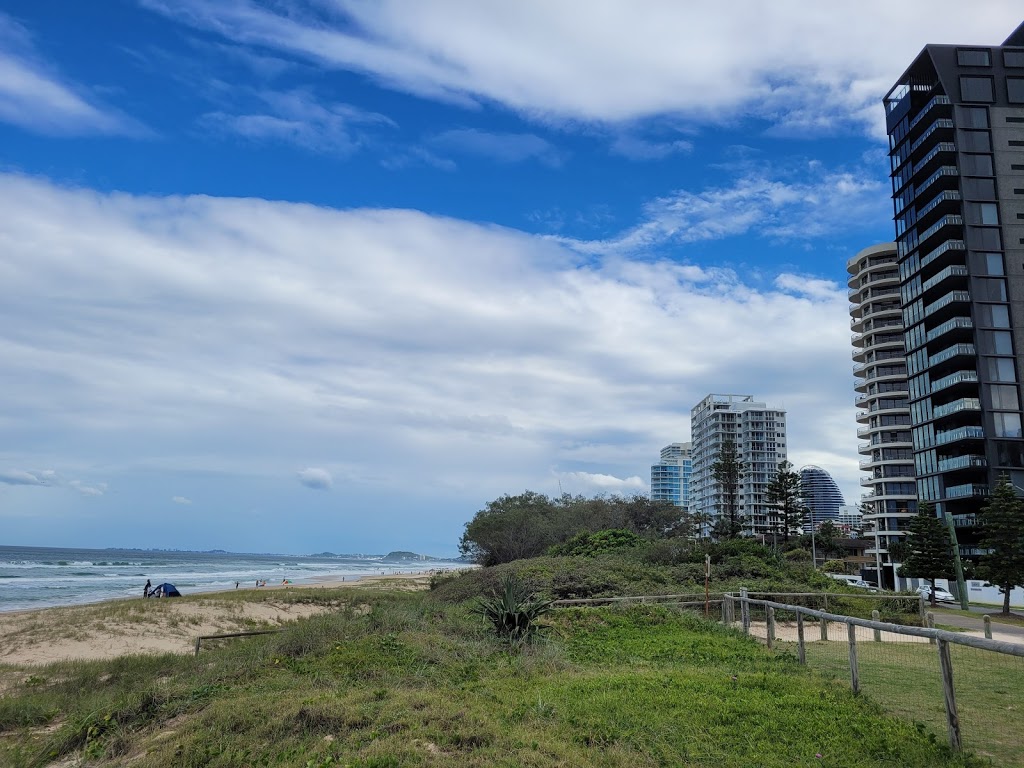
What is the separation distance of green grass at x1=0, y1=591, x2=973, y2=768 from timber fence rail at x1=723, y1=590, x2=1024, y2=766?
0.43 meters

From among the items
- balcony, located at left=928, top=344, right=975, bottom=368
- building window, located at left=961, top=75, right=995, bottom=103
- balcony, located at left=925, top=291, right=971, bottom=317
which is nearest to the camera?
balcony, located at left=928, top=344, right=975, bottom=368

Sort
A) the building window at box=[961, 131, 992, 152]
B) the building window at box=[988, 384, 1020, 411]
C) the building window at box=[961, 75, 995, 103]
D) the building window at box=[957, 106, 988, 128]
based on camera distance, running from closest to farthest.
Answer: the building window at box=[988, 384, 1020, 411], the building window at box=[961, 131, 992, 152], the building window at box=[957, 106, 988, 128], the building window at box=[961, 75, 995, 103]

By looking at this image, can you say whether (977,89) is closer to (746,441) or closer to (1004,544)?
(1004,544)

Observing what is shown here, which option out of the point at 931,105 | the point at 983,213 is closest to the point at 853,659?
the point at 983,213

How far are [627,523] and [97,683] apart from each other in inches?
2502

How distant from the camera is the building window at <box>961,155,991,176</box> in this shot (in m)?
63.5

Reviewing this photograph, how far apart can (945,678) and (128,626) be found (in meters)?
26.1

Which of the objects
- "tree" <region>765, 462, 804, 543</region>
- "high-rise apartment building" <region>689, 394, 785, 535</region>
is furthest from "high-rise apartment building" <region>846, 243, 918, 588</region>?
"high-rise apartment building" <region>689, 394, 785, 535</region>

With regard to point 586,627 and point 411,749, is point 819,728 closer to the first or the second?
point 411,749

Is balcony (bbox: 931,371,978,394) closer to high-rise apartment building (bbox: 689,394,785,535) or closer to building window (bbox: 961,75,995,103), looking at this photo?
building window (bbox: 961,75,995,103)

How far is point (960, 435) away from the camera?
193 feet

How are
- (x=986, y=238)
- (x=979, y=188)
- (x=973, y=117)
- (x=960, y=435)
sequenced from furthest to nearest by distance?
(x=973, y=117)
(x=979, y=188)
(x=986, y=238)
(x=960, y=435)

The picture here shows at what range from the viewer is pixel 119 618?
1014 inches

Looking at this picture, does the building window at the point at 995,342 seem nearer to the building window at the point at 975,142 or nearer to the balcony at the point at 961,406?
the balcony at the point at 961,406
